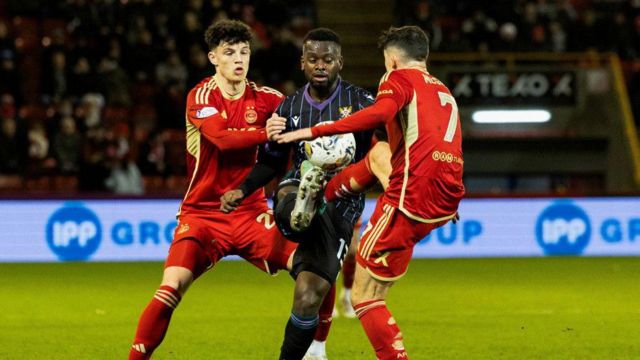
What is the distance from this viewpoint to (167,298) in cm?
626

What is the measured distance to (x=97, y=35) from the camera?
17.9 m

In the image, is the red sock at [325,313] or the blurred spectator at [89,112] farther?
the blurred spectator at [89,112]

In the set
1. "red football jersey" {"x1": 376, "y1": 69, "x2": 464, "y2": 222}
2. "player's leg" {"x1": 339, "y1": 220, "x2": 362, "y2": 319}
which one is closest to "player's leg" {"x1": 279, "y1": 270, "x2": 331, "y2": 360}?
"red football jersey" {"x1": 376, "y1": 69, "x2": 464, "y2": 222}

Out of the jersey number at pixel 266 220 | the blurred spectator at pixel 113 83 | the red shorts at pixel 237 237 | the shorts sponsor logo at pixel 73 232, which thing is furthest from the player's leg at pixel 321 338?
the blurred spectator at pixel 113 83

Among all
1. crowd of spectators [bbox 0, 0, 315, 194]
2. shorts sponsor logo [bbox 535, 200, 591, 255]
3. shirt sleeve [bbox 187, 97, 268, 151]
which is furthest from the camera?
crowd of spectators [bbox 0, 0, 315, 194]

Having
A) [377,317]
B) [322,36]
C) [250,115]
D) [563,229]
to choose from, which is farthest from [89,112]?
[377,317]

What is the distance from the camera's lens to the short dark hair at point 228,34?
6668 mm

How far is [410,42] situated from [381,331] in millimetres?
1490

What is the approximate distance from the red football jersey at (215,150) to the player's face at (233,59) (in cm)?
15

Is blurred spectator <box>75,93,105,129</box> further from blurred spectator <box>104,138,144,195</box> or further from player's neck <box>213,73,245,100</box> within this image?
player's neck <box>213,73,245,100</box>

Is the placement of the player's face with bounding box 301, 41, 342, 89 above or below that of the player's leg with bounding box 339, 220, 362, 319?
above

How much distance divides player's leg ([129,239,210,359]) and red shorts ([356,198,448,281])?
0.94 m

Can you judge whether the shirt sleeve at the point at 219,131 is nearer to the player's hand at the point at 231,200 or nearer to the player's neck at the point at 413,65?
the player's hand at the point at 231,200

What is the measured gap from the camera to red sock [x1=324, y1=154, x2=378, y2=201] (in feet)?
20.7
